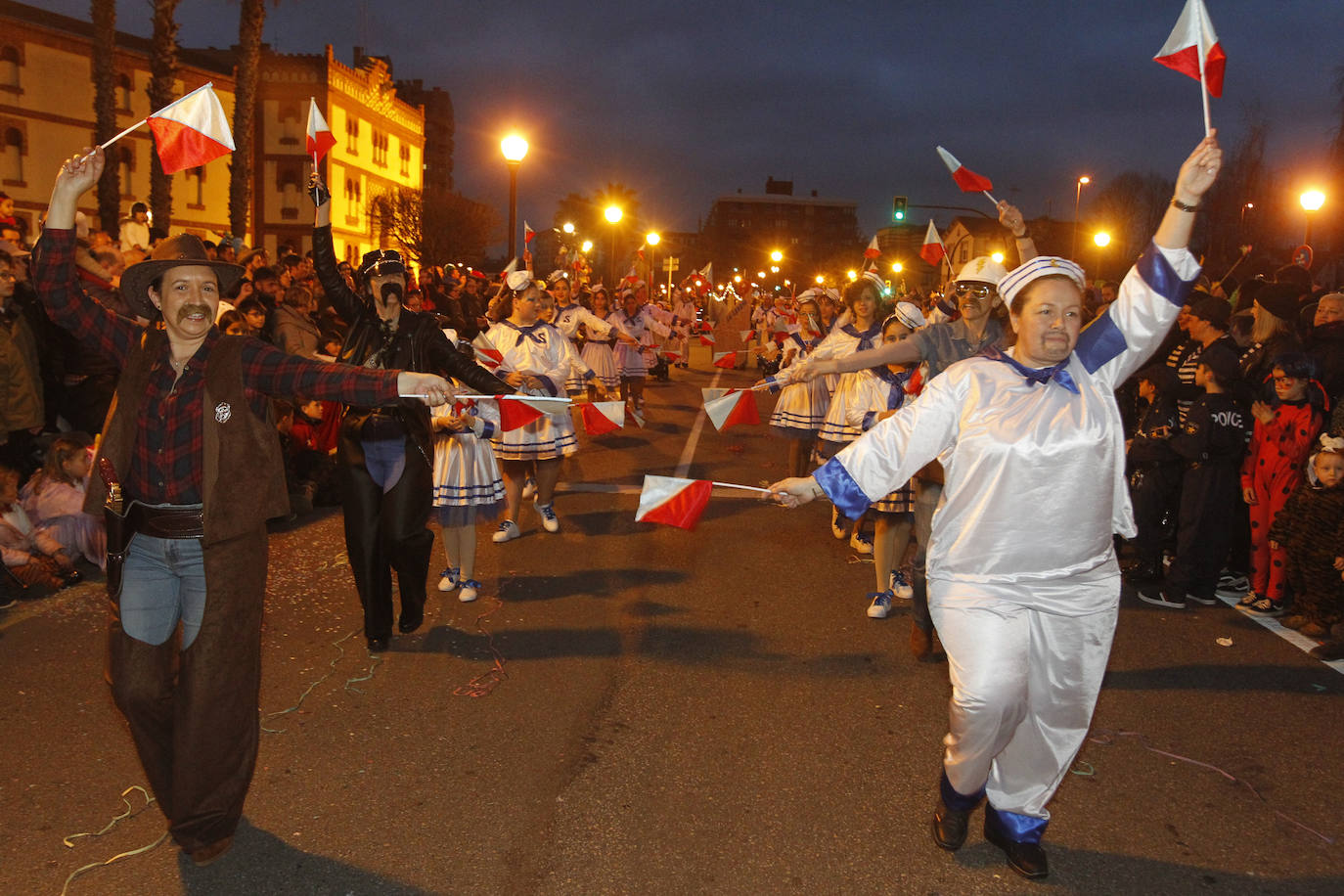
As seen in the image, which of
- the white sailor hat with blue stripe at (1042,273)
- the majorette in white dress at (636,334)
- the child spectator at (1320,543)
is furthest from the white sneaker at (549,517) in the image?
the majorette in white dress at (636,334)

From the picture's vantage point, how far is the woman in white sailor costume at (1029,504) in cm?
361

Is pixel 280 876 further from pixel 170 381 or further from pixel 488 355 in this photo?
pixel 488 355

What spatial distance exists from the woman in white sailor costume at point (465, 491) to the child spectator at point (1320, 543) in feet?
17.7

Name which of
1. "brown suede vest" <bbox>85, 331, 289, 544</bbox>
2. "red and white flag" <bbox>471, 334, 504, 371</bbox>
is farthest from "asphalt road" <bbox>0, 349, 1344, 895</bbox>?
"red and white flag" <bbox>471, 334, 504, 371</bbox>

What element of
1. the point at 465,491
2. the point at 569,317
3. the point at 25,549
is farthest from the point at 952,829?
the point at 569,317

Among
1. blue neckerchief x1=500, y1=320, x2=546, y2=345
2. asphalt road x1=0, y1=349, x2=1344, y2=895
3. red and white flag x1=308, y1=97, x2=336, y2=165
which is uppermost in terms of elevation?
red and white flag x1=308, y1=97, x2=336, y2=165

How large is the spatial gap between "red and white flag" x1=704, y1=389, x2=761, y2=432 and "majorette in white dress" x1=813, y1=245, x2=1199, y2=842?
2115 millimetres

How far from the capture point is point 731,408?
20.1 ft

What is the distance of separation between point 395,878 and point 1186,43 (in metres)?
4.34

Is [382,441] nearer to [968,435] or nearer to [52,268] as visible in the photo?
[52,268]

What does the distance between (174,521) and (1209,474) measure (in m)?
6.83

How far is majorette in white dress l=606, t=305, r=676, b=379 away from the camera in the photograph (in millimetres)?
17812

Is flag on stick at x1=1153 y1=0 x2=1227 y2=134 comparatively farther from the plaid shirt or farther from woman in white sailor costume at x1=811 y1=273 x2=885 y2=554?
woman in white sailor costume at x1=811 y1=273 x2=885 y2=554

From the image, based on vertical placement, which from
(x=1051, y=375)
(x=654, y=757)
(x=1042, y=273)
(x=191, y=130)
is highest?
(x=191, y=130)
